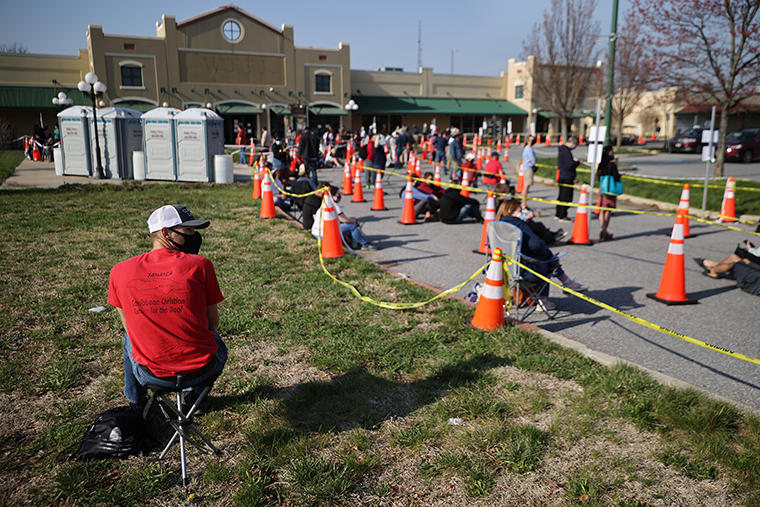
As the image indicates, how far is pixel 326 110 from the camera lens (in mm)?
45875

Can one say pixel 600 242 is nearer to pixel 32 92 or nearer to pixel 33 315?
pixel 33 315

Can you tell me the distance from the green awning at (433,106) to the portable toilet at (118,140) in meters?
30.2

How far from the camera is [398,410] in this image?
13.1ft

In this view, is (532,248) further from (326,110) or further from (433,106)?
(433,106)

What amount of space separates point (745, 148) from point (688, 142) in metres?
6.00

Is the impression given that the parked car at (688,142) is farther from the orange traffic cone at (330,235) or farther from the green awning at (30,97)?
the green awning at (30,97)

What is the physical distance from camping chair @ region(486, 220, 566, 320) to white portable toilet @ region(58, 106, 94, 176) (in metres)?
18.7

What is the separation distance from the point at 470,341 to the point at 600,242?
20.5 ft

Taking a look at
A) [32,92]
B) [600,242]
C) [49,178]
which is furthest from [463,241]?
[32,92]

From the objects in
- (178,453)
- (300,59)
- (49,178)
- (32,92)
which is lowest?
(178,453)

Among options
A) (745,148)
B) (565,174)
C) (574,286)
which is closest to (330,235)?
(574,286)

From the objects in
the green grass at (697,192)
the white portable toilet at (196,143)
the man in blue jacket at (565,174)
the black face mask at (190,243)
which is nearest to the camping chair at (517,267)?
the black face mask at (190,243)

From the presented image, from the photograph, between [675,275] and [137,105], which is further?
[137,105]

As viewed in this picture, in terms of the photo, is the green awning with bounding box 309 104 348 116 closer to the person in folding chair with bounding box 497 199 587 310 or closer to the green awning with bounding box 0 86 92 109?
the green awning with bounding box 0 86 92 109
